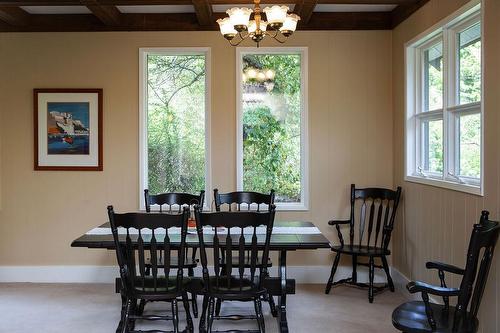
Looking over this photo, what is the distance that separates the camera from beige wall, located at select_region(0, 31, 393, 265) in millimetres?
4773

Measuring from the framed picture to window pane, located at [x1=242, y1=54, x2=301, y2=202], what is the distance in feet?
4.85

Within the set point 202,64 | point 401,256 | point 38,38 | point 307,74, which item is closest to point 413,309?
point 401,256

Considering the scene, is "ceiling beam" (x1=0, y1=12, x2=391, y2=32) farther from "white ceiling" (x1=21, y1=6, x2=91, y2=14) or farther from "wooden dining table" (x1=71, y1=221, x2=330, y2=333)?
"wooden dining table" (x1=71, y1=221, x2=330, y2=333)

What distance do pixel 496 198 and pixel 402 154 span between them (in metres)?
1.71

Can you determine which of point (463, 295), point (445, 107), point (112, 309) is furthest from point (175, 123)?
point (463, 295)

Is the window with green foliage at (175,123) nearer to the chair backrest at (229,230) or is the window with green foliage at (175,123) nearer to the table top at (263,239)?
the table top at (263,239)

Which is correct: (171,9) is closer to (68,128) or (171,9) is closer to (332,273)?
(68,128)

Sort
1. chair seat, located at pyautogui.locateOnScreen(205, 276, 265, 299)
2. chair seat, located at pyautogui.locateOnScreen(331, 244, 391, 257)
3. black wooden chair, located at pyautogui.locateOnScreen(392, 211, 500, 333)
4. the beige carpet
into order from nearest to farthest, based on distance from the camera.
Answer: black wooden chair, located at pyautogui.locateOnScreen(392, 211, 500, 333) → chair seat, located at pyautogui.locateOnScreen(205, 276, 265, 299) → the beige carpet → chair seat, located at pyautogui.locateOnScreen(331, 244, 391, 257)

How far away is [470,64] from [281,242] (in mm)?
1743

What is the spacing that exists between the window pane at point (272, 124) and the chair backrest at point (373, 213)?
599 mm

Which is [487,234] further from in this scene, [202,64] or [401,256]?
[202,64]

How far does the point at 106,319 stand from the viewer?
12.2 ft

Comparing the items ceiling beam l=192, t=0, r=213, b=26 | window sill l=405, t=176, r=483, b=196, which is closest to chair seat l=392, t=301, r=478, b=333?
window sill l=405, t=176, r=483, b=196

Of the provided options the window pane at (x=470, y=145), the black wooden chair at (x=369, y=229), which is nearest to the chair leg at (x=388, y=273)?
the black wooden chair at (x=369, y=229)
